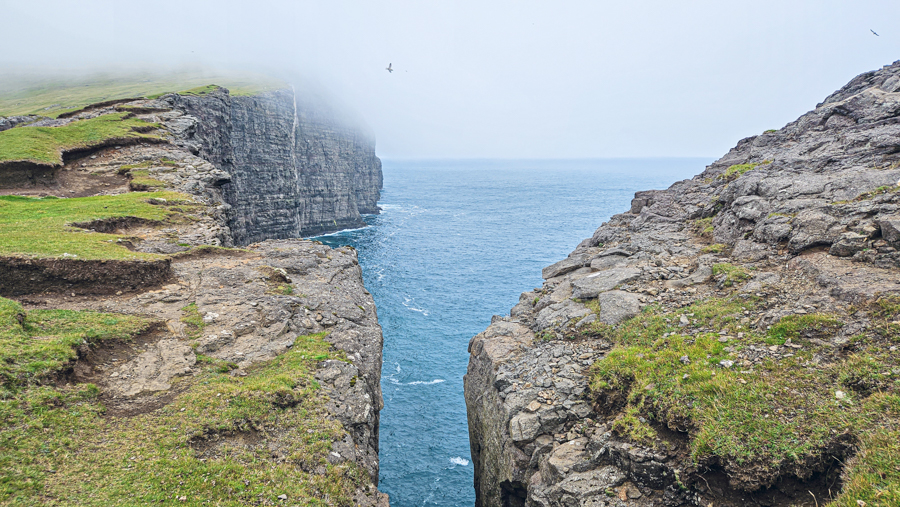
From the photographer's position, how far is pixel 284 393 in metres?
13.0

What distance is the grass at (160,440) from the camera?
890cm

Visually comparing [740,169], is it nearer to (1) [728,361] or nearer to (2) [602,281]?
(2) [602,281]

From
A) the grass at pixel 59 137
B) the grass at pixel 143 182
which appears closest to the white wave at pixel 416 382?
the grass at pixel 143 182

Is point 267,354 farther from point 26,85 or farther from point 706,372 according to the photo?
point 26,85

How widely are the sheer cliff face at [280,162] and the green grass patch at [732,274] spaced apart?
35832mm

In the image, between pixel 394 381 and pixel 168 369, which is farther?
pixel 394 381

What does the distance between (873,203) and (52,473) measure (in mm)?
26966

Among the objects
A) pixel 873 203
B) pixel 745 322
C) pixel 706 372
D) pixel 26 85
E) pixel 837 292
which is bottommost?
pixel 706 372

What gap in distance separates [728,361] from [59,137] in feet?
166

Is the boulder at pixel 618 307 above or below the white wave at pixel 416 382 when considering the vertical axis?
above

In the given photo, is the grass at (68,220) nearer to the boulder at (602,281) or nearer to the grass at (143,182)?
the grass at (143,182)

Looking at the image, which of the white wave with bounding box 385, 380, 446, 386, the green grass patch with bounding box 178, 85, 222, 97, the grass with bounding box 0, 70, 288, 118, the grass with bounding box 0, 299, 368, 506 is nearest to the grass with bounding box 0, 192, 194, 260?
the grass with bounding box 0, 299, 368, 506

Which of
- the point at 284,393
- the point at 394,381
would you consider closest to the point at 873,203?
the point at 284,393

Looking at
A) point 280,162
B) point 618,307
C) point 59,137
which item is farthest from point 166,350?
point 280,162
